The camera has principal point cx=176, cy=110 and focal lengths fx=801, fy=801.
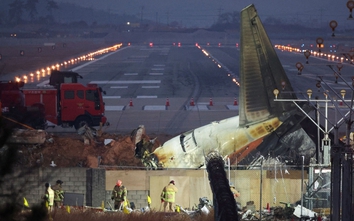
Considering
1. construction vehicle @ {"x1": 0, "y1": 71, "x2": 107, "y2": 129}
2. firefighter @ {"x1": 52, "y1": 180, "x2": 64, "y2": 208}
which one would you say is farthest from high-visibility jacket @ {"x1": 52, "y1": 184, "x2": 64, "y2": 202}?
construction vehicle @ {"x1": 0, "y1": 71, "x2": 107, "y2": 129}

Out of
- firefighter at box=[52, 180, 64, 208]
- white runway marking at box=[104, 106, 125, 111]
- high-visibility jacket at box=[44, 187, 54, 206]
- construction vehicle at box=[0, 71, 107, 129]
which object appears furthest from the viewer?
white runway marking at box=[104, 106, 125, 111]

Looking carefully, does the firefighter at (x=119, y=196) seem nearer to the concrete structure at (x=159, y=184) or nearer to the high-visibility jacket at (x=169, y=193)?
the high-visibility jacket at (x=169, y=193)

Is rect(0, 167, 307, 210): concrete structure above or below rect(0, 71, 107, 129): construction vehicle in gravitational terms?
below

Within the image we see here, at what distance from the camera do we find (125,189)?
24609mm

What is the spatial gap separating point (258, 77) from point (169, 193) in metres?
6.11

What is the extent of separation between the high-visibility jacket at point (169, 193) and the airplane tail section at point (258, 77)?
15.3 feet

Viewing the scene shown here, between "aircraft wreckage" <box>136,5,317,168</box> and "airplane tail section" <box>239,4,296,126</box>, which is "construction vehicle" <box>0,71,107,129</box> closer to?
"aircraft wreckage" <box>136,5,317,168</box>

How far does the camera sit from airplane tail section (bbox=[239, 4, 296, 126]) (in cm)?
2795

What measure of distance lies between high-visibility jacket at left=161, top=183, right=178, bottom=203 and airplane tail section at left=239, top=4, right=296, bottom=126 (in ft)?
15.3

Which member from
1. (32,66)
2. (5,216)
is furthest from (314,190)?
(32,66)

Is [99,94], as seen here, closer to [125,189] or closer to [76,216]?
[125,189]

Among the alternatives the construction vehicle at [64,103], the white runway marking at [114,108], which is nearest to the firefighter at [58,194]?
the construction vehicle at [64,103]

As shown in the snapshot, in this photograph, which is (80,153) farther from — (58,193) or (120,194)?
(120,194)

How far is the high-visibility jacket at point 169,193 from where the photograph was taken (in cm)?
2458
